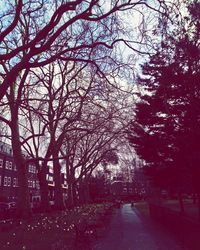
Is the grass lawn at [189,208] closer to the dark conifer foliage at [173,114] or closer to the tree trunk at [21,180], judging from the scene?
the dark conifer foliage at [173,114]

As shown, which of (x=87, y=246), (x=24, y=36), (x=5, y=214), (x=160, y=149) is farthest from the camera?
(x=5, y=214)

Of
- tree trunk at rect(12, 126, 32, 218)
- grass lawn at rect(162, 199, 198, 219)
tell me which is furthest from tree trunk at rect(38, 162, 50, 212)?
grass lawn at rect(162, 199, 198, 219)

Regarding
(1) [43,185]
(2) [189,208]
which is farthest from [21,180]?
(2) [189,208]

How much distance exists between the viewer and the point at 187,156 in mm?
20422

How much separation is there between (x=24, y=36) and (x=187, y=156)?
1139 cm

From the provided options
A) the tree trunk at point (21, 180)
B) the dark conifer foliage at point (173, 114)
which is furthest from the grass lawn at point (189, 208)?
the tree trunk at point (21, 180)

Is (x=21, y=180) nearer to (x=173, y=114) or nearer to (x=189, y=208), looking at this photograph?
(x=173, y=114)

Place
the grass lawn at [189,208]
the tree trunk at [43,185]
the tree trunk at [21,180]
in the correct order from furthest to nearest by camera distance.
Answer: the tree trunk at [43,185]
the grass lawn at [189,208]
the tree trunk at [21,180]

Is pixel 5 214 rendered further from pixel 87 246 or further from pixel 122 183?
pixel 122 183

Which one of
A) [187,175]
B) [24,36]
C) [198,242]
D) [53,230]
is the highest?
[24,36]

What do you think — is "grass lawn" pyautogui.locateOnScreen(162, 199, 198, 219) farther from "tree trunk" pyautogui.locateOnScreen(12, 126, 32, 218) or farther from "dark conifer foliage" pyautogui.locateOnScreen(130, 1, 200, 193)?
"tree trunk" pyautogui.locateOnScreen(12, 126, 32, 218)

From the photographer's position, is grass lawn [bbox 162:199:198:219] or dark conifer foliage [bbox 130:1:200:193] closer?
dark conifer foliage [bbox 130:1:200:193]

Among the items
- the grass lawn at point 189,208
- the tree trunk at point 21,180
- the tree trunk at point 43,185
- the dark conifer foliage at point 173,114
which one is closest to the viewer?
the dark conifer foliage at point 173,114

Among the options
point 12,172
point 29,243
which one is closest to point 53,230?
point 29,243
